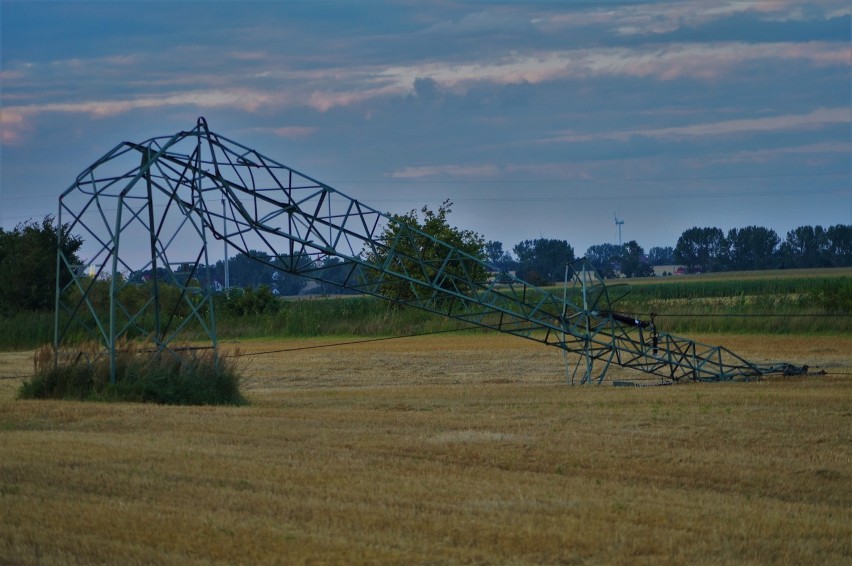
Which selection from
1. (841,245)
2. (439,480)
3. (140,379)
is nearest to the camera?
(439,480)

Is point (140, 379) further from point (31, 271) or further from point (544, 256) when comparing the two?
point (544, 256)

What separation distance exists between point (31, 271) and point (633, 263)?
312ft

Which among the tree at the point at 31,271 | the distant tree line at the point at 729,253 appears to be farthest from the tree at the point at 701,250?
the tree at the point at 31,271

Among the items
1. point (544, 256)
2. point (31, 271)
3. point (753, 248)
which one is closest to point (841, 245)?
point (753, 248)

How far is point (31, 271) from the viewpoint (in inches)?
2126

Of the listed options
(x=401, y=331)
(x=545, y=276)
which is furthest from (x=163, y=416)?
(x=545, y=276)

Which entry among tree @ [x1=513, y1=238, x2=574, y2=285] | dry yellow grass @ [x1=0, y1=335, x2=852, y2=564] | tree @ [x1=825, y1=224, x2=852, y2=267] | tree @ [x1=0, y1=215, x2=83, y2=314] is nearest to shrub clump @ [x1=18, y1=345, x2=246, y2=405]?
dry yellow grass @ [x1=0, y1=335, x2=852, y2=564]

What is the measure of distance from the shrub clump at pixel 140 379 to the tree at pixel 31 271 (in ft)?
109

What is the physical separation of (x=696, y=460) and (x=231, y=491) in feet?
19.4

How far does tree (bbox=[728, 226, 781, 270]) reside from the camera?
128750 millimetres

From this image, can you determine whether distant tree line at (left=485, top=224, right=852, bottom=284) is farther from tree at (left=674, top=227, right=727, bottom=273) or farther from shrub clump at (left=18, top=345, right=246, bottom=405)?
shrub clump at (left=18, top=345, right=246, bottom=405)

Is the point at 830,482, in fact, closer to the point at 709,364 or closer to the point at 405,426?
the point at 405,426

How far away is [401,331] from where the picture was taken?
4672 centimetres

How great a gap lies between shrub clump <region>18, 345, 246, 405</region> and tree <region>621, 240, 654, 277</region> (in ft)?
384
